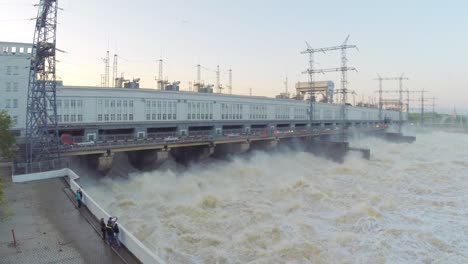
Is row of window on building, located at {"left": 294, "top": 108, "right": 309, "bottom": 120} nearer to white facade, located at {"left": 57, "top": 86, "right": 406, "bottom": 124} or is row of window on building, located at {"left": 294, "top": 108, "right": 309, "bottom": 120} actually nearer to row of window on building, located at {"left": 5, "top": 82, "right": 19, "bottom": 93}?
white facade, located at {"left": 57, "top": 86, "right": 406, "bottom": 124}

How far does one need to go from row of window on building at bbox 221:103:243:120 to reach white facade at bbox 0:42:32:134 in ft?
87.9

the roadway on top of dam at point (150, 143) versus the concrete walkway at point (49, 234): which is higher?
the roadway on top of dam at point (150, 143)

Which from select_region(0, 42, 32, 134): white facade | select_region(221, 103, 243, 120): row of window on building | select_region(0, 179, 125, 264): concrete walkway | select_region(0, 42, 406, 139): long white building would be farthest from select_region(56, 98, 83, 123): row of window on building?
select_region(221, 103, 243, 120): row of window on building

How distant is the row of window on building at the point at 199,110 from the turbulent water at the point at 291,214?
33.4 feet

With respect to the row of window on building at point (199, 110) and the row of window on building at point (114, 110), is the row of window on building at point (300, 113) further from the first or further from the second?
the row of window on building at point (114, 110)

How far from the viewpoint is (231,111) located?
50.3 metres

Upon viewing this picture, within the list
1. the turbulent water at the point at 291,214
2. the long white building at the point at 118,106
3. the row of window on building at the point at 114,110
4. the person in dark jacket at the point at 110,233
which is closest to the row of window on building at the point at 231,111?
the long white building at the point at 118,106

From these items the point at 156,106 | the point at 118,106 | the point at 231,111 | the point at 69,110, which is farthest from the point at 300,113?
the point at 69,110

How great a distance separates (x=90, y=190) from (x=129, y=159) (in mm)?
7882

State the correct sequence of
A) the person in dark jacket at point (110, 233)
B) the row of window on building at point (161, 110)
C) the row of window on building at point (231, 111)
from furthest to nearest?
1. the row of window on building at point (231, 111)
2. the row of window on building at point (161, 110)
3. the person in dark jacket at point (110, 233)

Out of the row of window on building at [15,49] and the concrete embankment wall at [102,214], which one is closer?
the concrete embankment wall at [102,214]

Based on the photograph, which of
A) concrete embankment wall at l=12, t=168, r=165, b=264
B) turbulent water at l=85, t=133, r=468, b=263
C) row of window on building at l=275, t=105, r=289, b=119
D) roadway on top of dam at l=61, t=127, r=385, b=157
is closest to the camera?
concrete embankment wall at l=12, t=168, r=165, b=264

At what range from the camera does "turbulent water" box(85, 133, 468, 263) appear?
15.0 m

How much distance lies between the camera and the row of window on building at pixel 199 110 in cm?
4338
